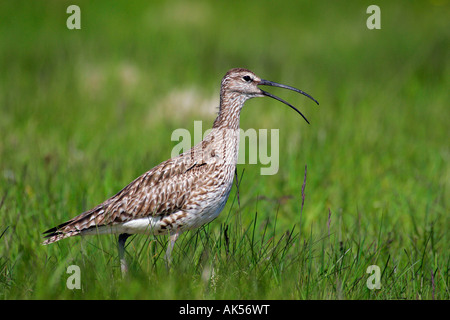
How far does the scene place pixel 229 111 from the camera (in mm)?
5613

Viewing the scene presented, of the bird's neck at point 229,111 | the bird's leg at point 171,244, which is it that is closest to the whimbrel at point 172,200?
the bird's leg at point 171,244

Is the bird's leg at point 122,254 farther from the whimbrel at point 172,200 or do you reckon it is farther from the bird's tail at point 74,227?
the bird's tail at point 74,227

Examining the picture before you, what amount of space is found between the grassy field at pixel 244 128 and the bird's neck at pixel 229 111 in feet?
2.63

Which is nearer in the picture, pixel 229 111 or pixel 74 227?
pixel 74 227

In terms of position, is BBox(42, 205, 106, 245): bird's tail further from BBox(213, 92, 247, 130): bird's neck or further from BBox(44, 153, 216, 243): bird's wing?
BBox(213, 92, 247, 130): bird's neck

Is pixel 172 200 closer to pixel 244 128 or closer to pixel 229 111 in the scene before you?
pixel 229 111

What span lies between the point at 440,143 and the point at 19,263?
652 centimetres

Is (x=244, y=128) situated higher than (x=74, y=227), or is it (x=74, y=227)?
(x=244, y=128)

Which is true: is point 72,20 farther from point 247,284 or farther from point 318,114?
point 247,284

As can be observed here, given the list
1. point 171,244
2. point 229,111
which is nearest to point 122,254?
point 171,244

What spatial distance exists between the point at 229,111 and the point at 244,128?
3.74 metres

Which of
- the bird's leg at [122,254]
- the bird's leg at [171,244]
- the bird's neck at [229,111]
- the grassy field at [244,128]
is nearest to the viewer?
the bird's leg at [122,254]

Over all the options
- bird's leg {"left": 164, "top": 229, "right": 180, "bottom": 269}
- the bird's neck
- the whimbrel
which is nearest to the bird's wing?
the whimbrel

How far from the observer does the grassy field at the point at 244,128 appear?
452 cm
